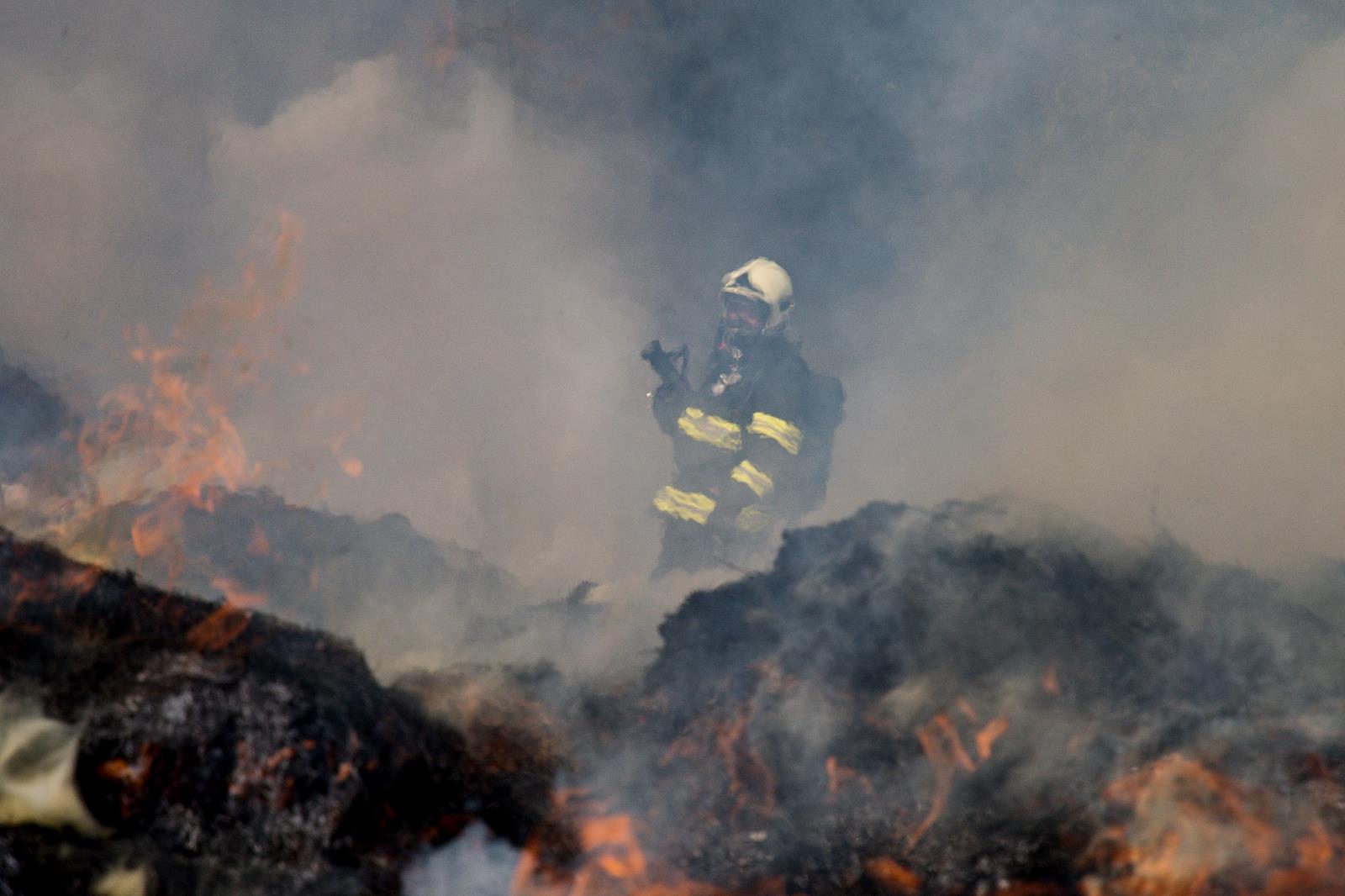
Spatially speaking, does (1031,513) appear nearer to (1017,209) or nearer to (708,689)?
(708,689)

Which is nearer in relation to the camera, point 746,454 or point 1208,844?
point 1208,844

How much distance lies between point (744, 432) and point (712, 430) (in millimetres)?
373

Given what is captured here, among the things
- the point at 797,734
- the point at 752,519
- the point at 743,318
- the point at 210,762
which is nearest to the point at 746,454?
the point at 752,519

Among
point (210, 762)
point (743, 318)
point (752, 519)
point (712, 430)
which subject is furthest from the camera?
point (743, 318)

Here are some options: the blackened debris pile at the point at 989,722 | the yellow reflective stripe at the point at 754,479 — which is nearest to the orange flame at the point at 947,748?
the blackened debris pile at the point at 989,722

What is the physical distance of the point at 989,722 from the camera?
16.0 feet

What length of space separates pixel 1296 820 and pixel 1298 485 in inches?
277

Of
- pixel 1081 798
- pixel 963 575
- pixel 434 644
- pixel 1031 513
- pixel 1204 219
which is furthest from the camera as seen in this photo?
pixel 1204 219

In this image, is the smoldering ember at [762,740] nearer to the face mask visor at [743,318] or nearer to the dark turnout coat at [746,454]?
the dark turnout coat at [746,454]

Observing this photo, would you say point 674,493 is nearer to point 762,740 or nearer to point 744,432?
point 744,432

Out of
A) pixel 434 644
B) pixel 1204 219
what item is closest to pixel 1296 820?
pixel 434 644

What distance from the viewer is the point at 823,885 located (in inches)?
160

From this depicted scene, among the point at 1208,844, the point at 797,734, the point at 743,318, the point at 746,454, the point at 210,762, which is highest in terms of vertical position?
the point at 743,318

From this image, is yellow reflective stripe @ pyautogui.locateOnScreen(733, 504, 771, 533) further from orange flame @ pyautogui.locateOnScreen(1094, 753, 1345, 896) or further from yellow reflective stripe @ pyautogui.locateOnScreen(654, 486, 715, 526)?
orange flame @ pyautogui.locateOnScreen(1094, 753, 1345, 896)
